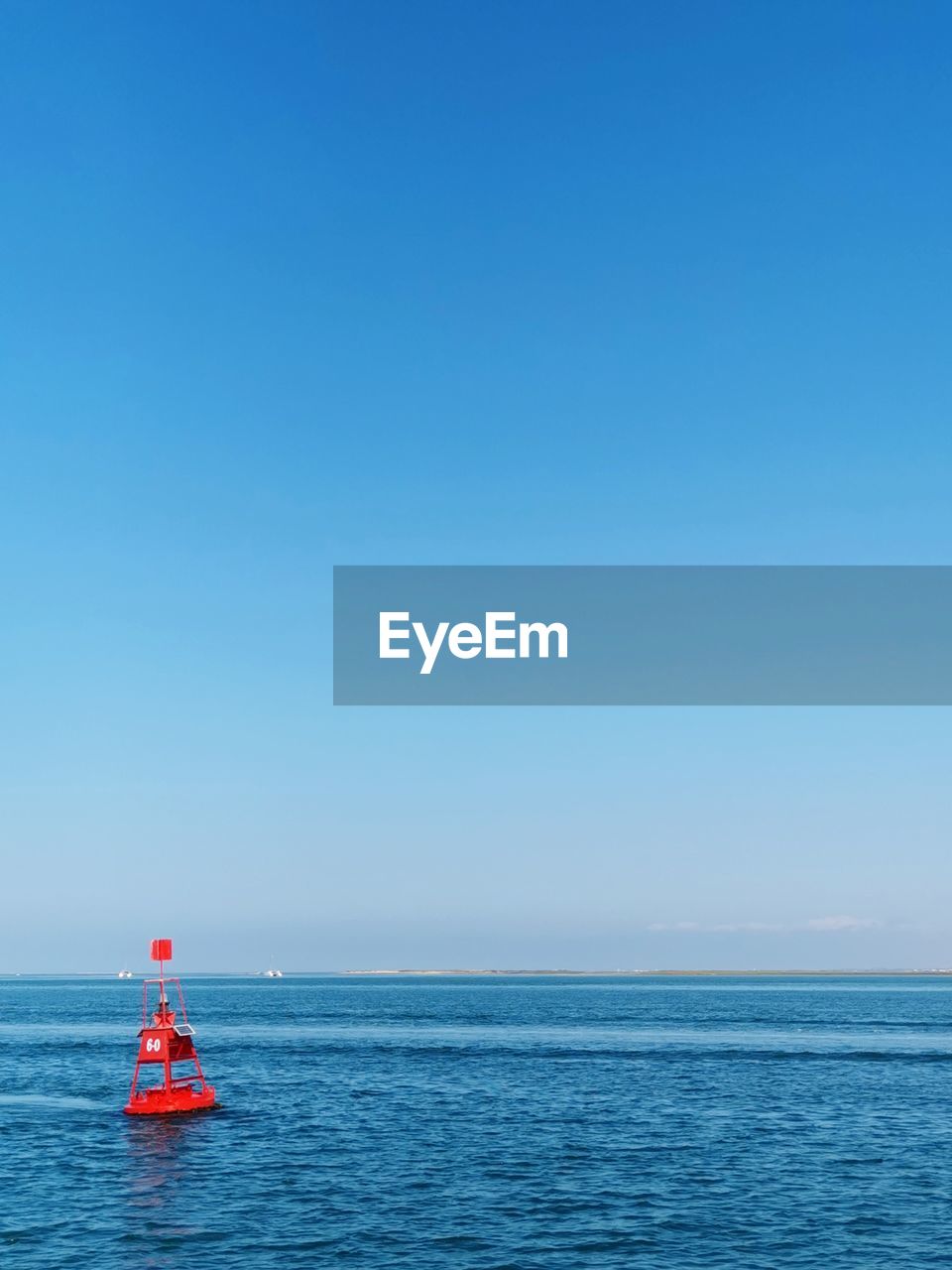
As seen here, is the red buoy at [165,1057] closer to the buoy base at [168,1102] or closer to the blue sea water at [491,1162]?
the buoy base at [168,1102]

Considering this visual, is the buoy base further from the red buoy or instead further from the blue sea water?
the blue sea water

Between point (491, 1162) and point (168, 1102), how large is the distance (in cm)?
2556

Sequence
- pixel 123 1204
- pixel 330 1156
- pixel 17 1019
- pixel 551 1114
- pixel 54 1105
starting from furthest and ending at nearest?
1. pixel 17 1019
2. pixel 54 1105
3. pixel 551 1114
4. pixel 330 1156
5. pixel 123 1204

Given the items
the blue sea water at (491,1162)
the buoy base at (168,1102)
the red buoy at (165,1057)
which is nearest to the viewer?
the blue sea water at (491,1162)

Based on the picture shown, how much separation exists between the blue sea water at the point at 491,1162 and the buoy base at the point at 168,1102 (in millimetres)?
1745

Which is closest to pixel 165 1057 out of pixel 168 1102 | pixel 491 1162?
pixel 168 1102

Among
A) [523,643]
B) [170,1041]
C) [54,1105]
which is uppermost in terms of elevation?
[523,643]

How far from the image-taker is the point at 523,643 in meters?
69.1

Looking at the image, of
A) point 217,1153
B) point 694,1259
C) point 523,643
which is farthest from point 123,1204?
point 523,643

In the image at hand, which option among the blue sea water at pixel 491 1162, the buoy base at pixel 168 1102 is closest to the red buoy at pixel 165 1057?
the buoy base at pixel 168 1102

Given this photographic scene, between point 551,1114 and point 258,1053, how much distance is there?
49006 mm

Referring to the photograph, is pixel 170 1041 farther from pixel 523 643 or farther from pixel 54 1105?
pixel 523 643

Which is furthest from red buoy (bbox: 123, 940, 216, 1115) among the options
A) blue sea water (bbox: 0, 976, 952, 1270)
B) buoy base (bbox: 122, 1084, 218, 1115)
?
blue sea water (bbox: 0, 976, 952, 1270)

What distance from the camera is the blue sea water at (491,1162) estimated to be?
39.1m
